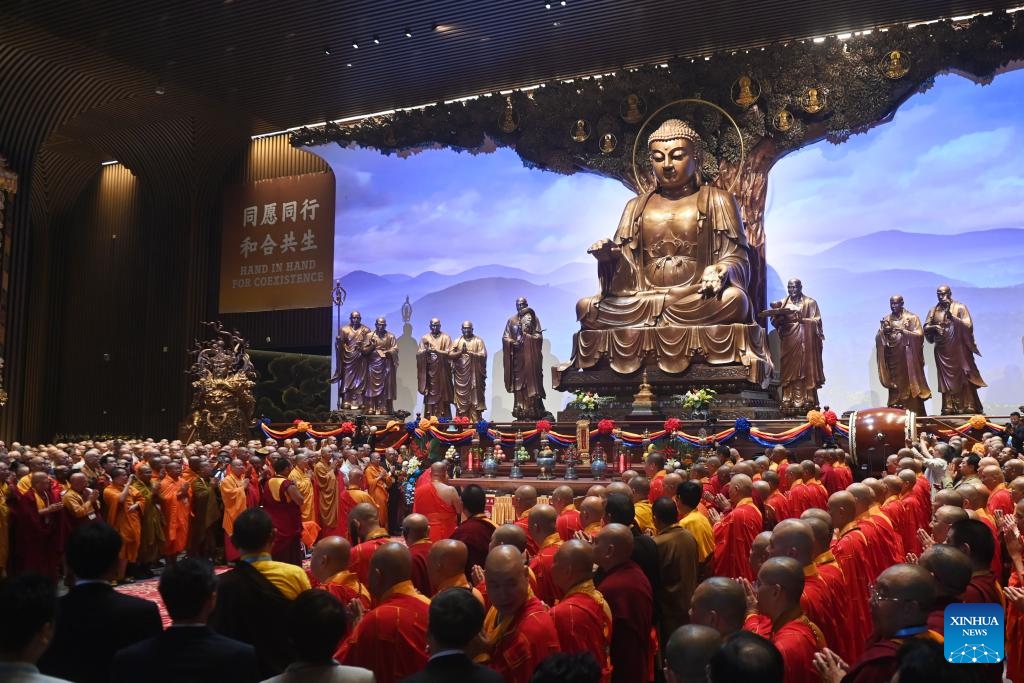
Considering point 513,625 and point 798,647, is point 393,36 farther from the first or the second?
point 798,647

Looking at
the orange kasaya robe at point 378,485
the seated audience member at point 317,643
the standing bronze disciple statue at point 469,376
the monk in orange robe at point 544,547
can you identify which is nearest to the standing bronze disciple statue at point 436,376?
the standing bronze disciple statue at point 469,376

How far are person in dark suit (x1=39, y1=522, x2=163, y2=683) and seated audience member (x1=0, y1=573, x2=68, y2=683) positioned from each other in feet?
1.39

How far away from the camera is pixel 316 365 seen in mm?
17172

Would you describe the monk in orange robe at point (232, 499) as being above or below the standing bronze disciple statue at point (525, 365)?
below

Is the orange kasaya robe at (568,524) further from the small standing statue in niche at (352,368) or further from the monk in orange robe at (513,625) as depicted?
the small standing statue in niche at (352,368)

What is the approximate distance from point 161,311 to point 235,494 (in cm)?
1060

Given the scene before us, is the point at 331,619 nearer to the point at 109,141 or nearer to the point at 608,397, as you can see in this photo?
the point at 608,397

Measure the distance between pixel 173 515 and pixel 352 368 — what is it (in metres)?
6.28

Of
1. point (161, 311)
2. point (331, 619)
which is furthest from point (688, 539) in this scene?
point (161, 311)

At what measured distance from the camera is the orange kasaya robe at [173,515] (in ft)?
28.9

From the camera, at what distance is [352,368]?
49.1 feet

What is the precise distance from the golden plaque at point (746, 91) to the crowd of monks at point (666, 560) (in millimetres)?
7316

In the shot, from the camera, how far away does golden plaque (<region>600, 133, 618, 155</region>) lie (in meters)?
14.6

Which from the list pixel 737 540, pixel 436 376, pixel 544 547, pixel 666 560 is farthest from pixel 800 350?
pixel 544 547
